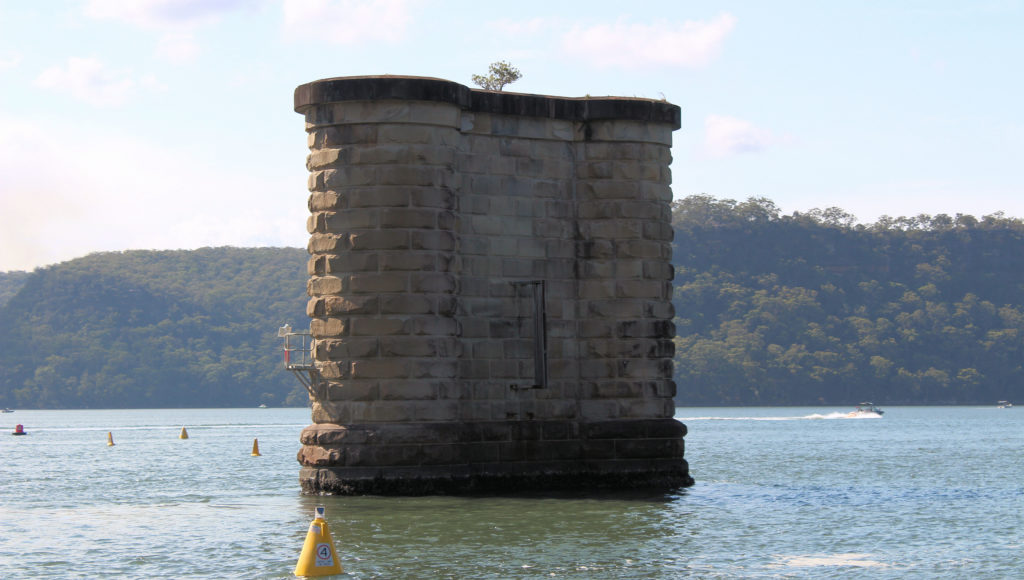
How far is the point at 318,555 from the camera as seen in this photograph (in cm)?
1972

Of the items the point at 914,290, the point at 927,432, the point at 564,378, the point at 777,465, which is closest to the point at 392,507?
the point at 564,378

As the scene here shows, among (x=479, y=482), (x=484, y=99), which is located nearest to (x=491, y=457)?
(x=479, y=482)

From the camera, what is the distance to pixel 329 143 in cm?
2955

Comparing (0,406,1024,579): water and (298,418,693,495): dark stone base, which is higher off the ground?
(298,418,693,495): dark stone base

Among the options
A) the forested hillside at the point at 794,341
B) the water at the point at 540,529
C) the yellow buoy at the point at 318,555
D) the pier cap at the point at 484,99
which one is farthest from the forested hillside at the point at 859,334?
the yellow buoy at the point at 318,555

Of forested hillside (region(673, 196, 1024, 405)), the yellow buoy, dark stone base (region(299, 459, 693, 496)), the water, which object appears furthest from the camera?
forested hillside (region(673, 196, 1024, 405))

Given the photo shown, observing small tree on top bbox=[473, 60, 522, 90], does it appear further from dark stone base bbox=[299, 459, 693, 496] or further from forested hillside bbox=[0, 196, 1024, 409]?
forested hillside bbox=[0, 196, 1024, 409]

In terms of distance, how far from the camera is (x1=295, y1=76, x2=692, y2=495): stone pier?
28797mm

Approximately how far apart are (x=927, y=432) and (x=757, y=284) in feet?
321

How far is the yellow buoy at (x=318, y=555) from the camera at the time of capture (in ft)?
64.6

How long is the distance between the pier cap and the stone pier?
36mm

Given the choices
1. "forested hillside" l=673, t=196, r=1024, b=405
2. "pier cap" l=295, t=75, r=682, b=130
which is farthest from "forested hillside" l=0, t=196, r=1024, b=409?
"pier cap" l=295, t=75, r=682, b=130

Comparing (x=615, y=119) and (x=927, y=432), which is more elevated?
(x=615, y=119)

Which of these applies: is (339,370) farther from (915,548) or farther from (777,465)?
(777,465)
